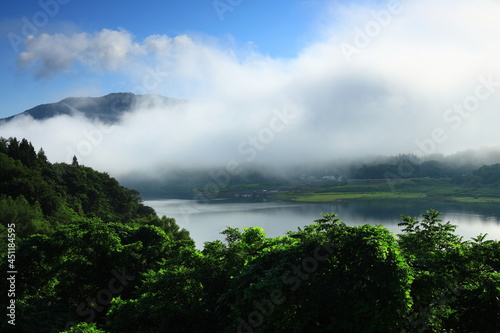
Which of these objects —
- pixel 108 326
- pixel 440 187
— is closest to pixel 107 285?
pixel 108 326

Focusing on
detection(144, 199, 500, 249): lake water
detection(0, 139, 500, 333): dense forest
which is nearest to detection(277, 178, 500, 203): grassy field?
detection(144, 199, 500, 249): lake water

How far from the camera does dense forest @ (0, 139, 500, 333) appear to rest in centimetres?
1130

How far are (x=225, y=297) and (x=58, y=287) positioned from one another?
16582 millimetres

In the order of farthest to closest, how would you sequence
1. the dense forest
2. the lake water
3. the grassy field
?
the grassy field, the lake water, the dense forest

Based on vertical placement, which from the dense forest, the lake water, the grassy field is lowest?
the lake water

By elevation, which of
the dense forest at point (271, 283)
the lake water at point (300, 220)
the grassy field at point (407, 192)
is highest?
the dense forest at point (271, 283)

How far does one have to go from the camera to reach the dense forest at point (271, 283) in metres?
11.3

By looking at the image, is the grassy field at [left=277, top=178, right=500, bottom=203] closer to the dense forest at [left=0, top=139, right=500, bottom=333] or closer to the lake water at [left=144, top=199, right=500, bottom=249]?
the lake water at [left=144, top=199, right=500, bottom=249]

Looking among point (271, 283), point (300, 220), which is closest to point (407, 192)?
point (300, 220)

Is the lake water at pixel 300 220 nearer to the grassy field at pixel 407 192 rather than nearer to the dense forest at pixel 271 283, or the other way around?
the grassy field at pixel 407 192

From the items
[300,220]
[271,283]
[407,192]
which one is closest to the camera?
[271,283]

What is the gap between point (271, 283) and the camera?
11.2m

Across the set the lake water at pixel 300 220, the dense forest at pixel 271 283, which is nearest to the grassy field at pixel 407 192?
the lake water at pixel 300 220

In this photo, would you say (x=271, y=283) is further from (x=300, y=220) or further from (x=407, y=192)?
(x=407, y=192)
